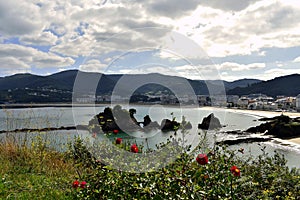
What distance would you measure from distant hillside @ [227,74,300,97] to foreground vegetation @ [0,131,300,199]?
111470mm

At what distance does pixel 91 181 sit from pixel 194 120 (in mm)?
1963

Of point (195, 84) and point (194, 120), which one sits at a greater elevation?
point (195, 84)

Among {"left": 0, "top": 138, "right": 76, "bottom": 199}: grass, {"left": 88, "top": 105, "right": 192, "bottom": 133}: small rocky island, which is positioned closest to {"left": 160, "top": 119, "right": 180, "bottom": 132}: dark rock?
{"left": 88, "top": 105, "right": 192, "bottom": 133}: small rocky island

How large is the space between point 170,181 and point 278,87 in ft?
403

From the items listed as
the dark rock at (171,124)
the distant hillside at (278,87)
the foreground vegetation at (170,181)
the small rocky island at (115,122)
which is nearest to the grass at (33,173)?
the foreground vegetation at (170,181)

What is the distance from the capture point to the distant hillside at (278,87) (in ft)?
356

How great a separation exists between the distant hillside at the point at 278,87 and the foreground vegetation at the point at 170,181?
11147cm

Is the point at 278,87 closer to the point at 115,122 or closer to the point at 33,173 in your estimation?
the point at 33,173

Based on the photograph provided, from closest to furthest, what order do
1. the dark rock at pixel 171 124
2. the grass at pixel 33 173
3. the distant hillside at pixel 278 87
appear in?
the dark rock at pixel 171 124 < the grass at pixel 33 173 < the distant hillside at pixel 278 87

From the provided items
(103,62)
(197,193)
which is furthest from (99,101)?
(197,193)

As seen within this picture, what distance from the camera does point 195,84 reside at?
412cm

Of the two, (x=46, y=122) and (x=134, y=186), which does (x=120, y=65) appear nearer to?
(x=134, y=186)

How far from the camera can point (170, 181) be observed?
8.30 ft

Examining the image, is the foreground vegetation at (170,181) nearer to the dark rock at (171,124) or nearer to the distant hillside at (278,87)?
the dark rock at (171,124)
